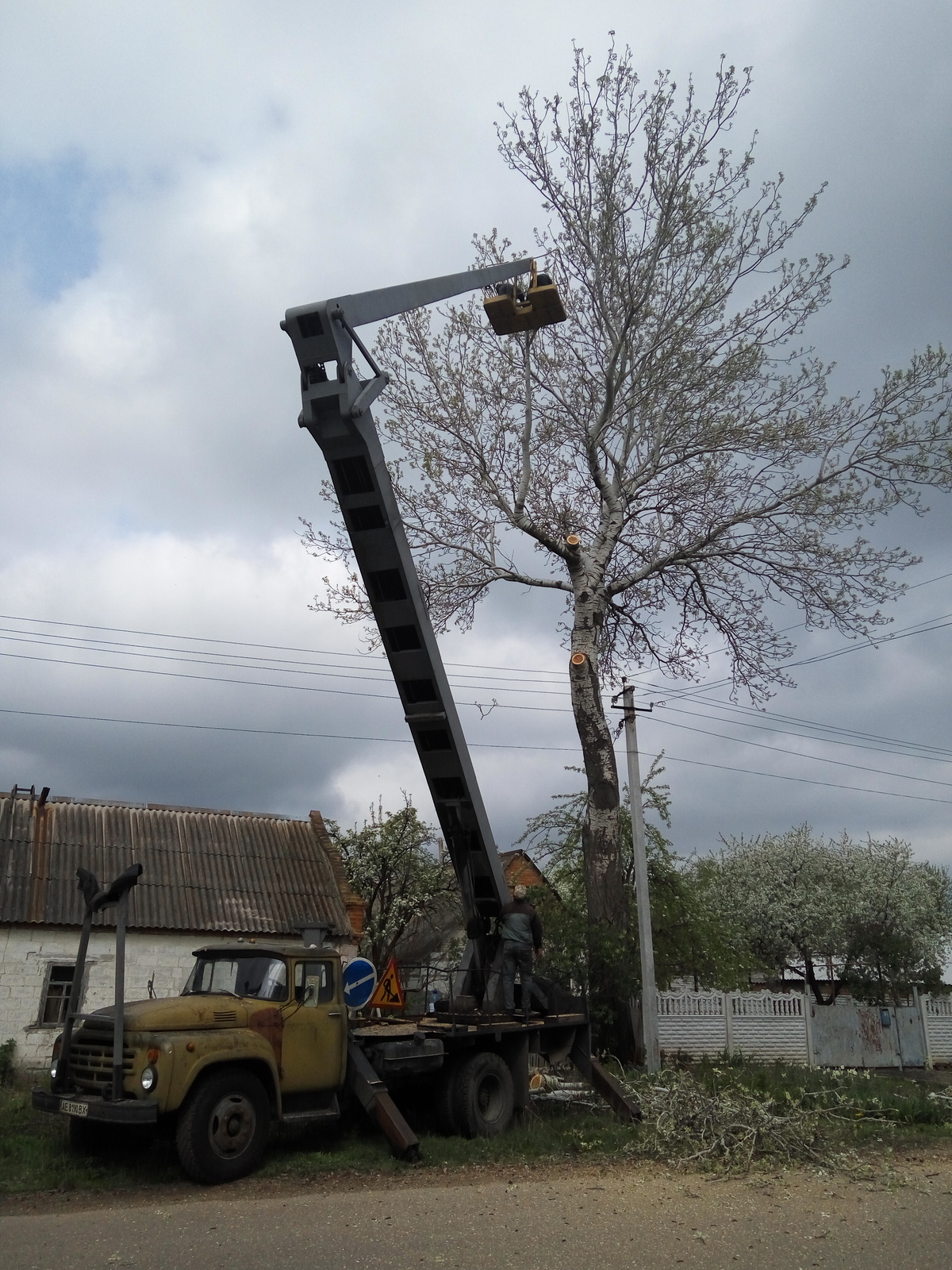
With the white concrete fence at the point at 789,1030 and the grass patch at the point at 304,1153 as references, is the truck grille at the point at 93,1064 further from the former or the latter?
the white concrete fence at the point at 789,1030

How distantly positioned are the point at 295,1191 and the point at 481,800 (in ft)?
15.0

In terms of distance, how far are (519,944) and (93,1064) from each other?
473cm

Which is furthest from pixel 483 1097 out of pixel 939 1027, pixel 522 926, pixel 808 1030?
pixel 939 1027

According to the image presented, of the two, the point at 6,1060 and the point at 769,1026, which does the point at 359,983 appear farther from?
the point at 769,1026

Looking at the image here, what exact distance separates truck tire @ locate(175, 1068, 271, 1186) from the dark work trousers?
3.44 meters

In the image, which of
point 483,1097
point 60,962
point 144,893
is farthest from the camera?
point 144,893

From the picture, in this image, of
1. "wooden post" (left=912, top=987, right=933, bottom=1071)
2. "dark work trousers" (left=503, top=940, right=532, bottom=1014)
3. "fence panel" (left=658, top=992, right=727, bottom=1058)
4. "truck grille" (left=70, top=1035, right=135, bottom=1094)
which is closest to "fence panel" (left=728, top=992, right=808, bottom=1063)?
"fence panel" (left=658, top=992, right=727, bottom=1058)

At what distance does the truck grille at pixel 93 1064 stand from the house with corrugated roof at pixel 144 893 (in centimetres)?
673

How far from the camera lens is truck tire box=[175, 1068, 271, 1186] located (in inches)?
314

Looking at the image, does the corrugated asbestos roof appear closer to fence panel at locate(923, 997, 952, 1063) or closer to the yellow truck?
the yellow truck

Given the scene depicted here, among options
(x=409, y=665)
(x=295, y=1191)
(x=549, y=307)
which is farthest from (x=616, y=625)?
(x=295, y=1191)

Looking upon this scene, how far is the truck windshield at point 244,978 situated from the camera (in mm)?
9266

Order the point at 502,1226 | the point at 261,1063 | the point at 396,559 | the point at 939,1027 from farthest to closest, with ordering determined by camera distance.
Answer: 1. the point at 939,1027
2. the point at 396,559
3. the point at 261,1063
4. the point at 502,1226

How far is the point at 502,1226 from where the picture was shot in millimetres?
7012
